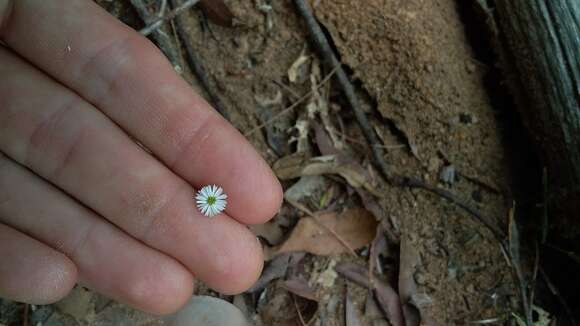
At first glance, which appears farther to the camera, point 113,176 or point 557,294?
point 557,294

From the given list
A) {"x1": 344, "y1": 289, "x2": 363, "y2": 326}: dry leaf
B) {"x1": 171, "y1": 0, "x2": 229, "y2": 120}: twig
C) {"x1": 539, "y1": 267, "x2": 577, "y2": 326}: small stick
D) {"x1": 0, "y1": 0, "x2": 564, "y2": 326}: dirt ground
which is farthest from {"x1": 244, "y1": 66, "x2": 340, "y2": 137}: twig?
{"x1": 539, "y1": 267, "x2": 577, "y2": 326}: small stick

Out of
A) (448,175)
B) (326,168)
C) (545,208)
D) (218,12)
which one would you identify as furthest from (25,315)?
(545,208)

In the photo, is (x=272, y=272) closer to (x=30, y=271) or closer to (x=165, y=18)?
(x=30, y=271)

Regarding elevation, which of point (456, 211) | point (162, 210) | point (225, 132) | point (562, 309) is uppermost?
point (225, 132)

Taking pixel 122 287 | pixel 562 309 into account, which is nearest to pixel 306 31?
pixel 122 287

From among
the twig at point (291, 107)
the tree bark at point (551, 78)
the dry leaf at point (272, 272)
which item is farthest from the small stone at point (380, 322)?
the twig at point (291, 107)

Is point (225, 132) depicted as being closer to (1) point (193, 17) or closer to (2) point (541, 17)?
(1) point (193, 17)

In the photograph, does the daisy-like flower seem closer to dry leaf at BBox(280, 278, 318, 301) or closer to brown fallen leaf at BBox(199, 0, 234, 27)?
dry leaf at BBox(280, 278, 318, 301)

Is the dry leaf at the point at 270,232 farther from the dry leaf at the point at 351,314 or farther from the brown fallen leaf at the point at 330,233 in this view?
the dry leaf at the point at 351,314
